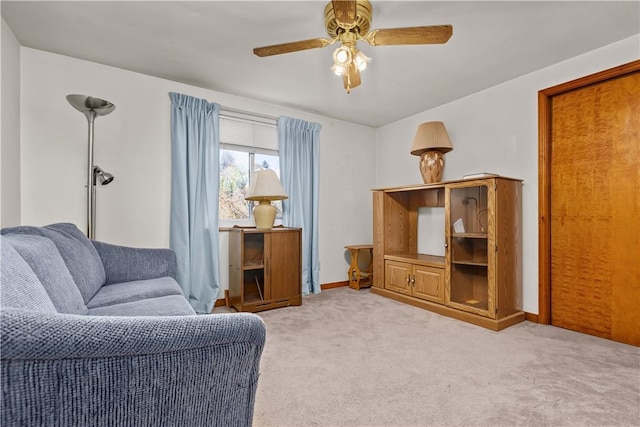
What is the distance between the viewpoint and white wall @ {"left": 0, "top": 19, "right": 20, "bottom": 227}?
6.98 ft

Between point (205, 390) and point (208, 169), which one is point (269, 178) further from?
point (205, 390)

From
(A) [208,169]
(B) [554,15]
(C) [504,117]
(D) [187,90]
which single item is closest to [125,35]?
(D) [187,90]

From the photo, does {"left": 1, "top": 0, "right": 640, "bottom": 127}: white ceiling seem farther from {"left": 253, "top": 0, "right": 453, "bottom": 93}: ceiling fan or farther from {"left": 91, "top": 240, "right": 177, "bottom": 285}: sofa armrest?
{"left": 91, "top": 240, "right": 177, "bottom": 285}: sofa armrest

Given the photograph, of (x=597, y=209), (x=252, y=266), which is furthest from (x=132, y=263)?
(x=597, y=209)

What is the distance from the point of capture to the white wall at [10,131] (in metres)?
2.13

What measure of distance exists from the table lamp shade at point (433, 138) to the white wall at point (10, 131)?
11.4ft

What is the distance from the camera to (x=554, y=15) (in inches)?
82.0

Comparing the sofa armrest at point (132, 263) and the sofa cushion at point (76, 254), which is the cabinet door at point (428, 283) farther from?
the sofa cushion at point (76, 254)

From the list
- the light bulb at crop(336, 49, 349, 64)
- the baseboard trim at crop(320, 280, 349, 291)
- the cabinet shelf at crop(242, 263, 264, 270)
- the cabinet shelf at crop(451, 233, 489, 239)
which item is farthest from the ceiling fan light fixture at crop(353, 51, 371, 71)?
the baseboard trim at crop(320, 280, 349, 291)

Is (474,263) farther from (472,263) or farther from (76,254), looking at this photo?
(76,254)

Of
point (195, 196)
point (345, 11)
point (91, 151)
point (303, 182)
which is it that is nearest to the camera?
point (345, 11)

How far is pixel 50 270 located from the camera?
1.21 meters

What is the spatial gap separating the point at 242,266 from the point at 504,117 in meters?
3.01

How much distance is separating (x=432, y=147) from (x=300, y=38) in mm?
1745
